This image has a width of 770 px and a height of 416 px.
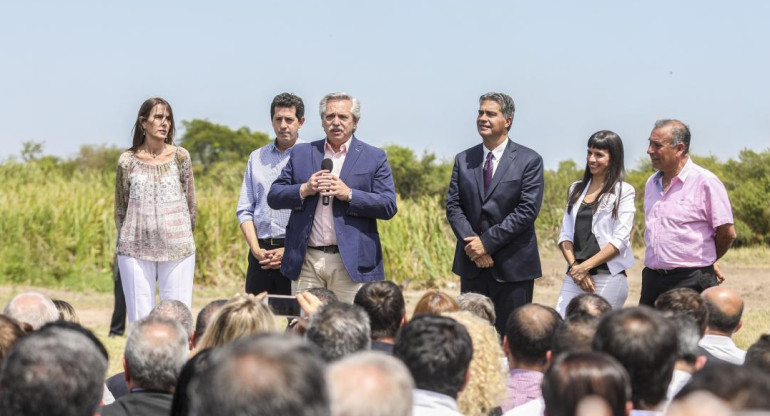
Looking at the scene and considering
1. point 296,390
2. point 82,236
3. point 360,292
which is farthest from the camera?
point 82,236

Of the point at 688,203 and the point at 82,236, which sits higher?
the point at 688,203

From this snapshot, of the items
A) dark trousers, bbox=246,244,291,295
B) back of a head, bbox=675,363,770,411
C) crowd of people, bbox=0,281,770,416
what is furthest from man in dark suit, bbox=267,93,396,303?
back of a head, bbox=675,363,770,411

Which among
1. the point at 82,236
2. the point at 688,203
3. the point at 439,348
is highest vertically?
the point at 688,203

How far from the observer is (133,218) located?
22.1 feet

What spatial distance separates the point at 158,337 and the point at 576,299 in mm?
2471

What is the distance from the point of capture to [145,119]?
6.70 meters

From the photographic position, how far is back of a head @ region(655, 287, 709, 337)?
16.0 ft

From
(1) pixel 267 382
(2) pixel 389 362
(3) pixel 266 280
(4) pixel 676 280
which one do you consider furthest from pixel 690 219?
(1) pixel 267 382

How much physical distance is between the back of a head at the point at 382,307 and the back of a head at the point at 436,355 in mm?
1082

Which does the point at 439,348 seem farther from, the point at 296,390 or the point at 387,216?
the point at 387,216

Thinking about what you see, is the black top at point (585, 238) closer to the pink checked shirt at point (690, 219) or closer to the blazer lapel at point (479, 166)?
the pink checked shirt at point (690, 219)

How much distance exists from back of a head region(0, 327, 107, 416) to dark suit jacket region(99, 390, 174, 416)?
32.1 inches

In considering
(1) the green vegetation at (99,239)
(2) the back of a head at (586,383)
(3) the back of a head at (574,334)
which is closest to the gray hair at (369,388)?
(2) the back of a head at (586,383)

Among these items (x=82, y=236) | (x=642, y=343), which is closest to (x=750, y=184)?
(x=82, y=236)
